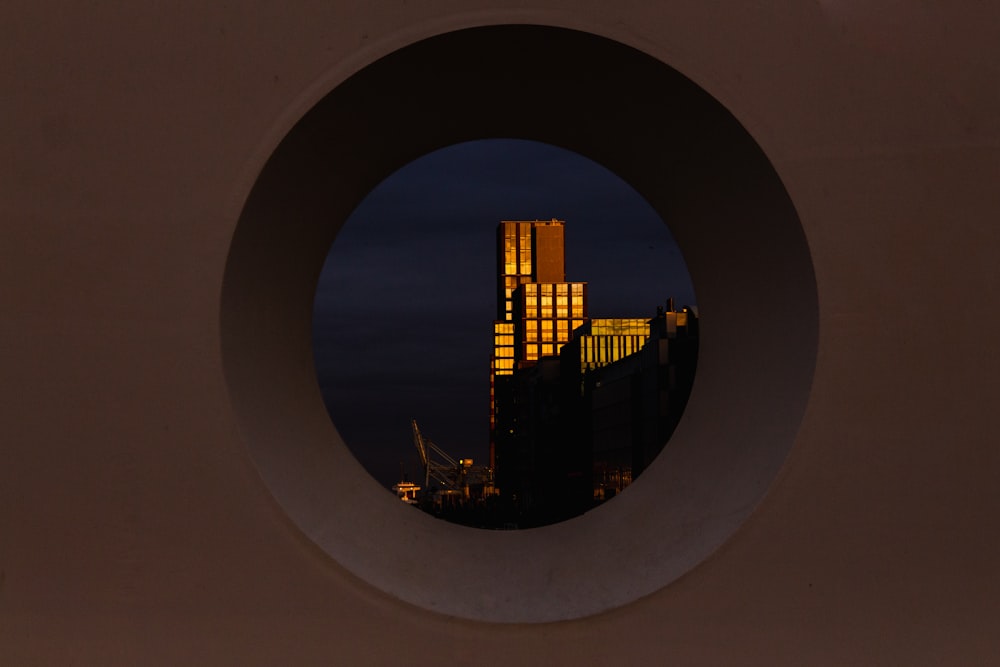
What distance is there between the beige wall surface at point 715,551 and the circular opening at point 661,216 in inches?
6.0

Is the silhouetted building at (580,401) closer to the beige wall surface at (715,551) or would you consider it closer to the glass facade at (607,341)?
the glass facade at (607,341)

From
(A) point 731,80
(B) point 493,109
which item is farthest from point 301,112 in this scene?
(A) point 731,80

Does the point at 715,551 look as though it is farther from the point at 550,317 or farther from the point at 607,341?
the point at 550,317

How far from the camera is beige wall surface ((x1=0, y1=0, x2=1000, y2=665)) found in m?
4.64

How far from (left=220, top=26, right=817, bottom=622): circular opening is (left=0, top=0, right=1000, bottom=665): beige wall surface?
0.50 feet

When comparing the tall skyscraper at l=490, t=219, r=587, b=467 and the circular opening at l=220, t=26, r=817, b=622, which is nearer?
the circular opening at l=220, t=26, r=817, b=622

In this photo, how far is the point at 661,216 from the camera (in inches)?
252

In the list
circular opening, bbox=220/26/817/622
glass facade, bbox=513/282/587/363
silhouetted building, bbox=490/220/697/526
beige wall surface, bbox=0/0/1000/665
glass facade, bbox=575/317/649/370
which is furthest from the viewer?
glass facade, bbox=513/282/587/363

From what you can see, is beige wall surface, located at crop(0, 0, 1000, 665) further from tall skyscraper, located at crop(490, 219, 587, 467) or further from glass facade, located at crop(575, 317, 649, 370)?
tall skyscraper, located at crop(490, 219, 587, 467)

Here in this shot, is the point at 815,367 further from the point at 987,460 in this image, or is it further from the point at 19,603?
the point at 19,603

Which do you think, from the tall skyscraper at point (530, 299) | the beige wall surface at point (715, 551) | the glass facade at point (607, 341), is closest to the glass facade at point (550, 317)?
the tall skyscraper at point (530, 299)

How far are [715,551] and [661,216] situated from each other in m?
2.53

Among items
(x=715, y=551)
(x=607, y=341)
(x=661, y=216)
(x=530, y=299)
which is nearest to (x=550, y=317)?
(x=530, y=299)

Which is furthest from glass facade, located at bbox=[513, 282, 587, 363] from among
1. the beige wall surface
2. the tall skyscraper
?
the beige wall surface
